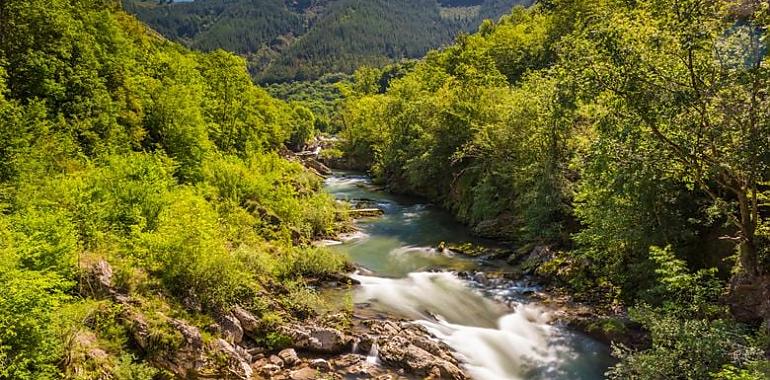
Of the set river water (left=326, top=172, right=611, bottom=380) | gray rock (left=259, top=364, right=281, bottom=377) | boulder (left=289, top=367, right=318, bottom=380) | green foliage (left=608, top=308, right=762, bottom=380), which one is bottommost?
gray rock (left=259, top=364, right=281, bottom=377)

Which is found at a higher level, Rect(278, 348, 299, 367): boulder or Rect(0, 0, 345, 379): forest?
Rect(0, 0, 345, 379): forest

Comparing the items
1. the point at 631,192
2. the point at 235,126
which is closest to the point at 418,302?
→ the point at 631,192

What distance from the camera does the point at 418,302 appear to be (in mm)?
20453

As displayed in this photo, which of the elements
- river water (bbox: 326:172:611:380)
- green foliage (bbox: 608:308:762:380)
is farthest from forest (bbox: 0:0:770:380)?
river water (bbox: 326:172:611:380)

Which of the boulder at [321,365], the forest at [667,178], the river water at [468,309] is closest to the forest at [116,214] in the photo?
the boulder at [321,365]

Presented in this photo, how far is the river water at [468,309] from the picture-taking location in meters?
15.9

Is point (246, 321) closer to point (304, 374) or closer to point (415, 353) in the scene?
point (304, 374)

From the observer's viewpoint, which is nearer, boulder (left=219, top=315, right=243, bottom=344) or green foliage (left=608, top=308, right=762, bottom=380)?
green foliage (left=608, top=308, right=762, bottom=380)

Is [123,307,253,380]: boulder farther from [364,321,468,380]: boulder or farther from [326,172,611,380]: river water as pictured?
[326,172,611,380]: river water

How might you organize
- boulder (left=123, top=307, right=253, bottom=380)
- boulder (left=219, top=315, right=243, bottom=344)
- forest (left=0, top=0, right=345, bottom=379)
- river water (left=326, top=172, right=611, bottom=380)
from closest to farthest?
forest (left=0, top=0, right=345, bottom=379)
boulder (left=123, top=307, right=253, bottom=380)
boulder (left=219, top=315, right=243, bottom=344)
river water (left=326, top=172, right=611, bottom=380)

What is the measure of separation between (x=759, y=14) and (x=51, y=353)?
697 inches

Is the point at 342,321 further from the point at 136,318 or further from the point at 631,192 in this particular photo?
the point at 631,192

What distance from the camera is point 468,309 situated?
19.9m

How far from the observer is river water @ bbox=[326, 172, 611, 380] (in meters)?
15.9
